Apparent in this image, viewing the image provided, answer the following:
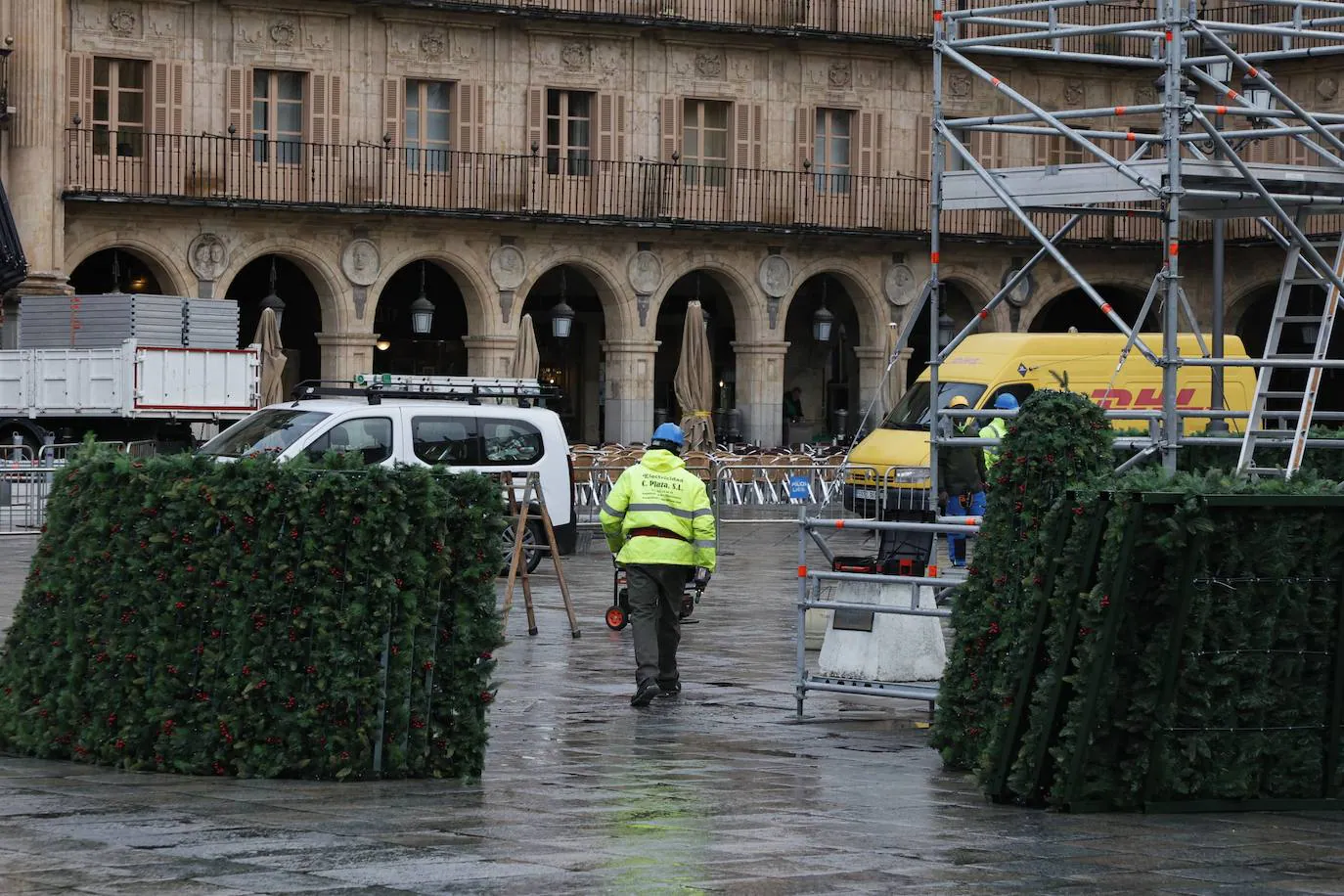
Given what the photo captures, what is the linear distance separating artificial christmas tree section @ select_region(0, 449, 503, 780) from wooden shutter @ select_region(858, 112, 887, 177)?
32.5m

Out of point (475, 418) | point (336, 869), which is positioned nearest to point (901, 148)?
point (475, 418)

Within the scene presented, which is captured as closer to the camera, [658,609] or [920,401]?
[658,609]

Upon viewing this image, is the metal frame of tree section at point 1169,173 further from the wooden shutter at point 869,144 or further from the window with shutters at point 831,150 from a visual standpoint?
the wooden shutter at point 869,144

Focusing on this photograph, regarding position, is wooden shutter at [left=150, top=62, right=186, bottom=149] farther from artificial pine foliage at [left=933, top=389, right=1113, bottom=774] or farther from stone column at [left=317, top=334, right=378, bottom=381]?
artificial pine foliage at [left=933, top=389, right=1113, bottom=774]

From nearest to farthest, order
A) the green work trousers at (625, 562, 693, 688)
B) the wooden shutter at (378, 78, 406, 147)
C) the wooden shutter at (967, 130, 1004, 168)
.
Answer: the green work trousers at (625, 562, 693, 688)
the wooden shutter at (378, 78, 406, 147)
the wooden shutter at (967, 130, 1004, 168)

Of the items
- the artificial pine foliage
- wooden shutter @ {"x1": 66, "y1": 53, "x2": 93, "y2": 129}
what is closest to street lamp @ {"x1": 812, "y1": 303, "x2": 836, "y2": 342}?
wooden shutter @ {"x1": 66, "y1": 53, "x2": 93, "y2": 129}

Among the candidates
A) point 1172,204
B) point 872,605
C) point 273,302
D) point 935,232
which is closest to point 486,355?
point 273,302

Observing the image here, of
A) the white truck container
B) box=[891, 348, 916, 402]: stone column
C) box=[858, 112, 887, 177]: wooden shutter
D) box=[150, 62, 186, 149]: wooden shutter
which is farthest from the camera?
box=[858, 112, 887, 177]: wooden shutter

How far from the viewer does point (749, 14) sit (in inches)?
1570

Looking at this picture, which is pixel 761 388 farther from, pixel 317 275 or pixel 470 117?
pixel 317 275

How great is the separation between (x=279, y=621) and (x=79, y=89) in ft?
92.7

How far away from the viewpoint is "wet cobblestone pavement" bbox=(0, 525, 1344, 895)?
709 cm

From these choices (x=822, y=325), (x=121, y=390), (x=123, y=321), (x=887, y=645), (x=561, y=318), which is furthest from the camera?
(x=822, y=325)

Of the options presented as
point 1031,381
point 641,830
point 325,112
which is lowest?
point 641,830
